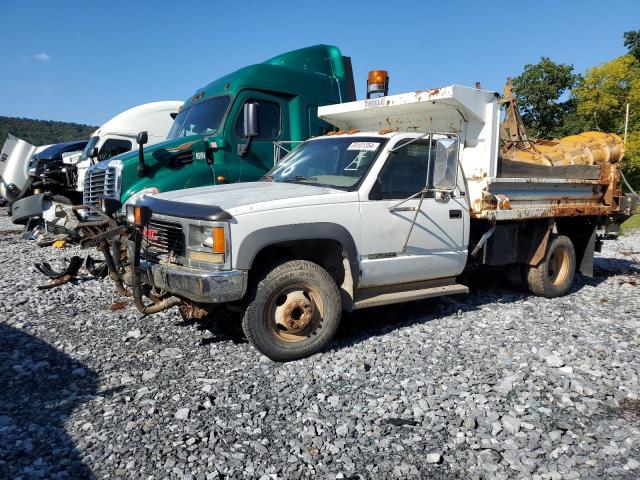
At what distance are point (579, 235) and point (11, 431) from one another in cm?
726

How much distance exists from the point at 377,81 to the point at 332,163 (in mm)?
2720

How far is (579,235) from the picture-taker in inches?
287

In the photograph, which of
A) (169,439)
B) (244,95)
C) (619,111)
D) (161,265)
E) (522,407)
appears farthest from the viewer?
(619,111)

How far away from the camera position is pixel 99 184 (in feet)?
24.8

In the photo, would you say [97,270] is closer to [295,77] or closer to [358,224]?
[295,77]

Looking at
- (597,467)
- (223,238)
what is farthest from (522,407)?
(223,238)

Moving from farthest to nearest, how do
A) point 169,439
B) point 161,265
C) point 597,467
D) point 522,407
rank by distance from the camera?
point 161,265
point 522,407
point 169,439
point 597,467

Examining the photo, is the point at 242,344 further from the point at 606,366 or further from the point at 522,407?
the point at 606,366

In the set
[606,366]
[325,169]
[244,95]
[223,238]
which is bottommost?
[606,366]

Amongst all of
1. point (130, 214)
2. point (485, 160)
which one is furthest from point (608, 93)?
point (130, 214)

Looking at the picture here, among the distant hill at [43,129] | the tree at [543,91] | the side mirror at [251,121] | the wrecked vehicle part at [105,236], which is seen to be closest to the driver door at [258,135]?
the side mirror at [251,121]

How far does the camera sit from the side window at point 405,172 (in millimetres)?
4715

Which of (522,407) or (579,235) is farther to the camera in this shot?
(579,235)

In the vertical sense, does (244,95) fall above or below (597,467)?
above
